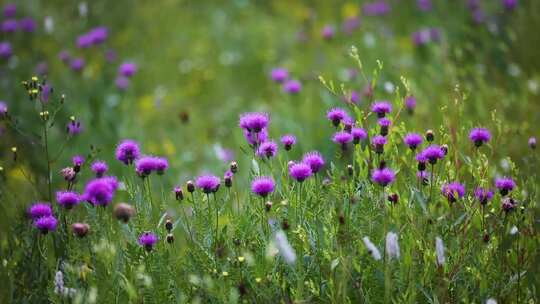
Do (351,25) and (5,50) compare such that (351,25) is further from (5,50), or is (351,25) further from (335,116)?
(335,116)

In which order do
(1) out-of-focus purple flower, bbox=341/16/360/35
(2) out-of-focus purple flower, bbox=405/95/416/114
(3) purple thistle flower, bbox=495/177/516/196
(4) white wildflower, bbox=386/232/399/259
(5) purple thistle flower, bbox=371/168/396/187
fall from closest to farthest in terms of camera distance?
(4) white wildflower, bbox=386/232/399/259, (5) purple thistle flower, bbox=371/168/396/187, (3) purple thistle flower, bbox=495/177/516/196, (2) out-of-focus purple flower, bbox=405/95/416/114, (1) out-of-focus purple flower, bbox=341/16/360/35

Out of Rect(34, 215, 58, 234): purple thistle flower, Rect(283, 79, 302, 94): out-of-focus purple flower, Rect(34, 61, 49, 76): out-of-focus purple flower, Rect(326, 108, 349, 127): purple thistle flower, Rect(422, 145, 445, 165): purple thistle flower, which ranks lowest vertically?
Rect(422, 145, 445, 165): purple thistle flower

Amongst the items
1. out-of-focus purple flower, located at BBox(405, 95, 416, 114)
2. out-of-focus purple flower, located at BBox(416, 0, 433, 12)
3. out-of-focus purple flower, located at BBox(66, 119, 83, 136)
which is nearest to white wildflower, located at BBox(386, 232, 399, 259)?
out-of-focus purple flower, located at BBox(66, 119, 83, 136)

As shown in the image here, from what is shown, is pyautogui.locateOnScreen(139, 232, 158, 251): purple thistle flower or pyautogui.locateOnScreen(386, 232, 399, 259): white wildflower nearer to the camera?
pyautogui.locateOnScreen(386, 232, 399, 259): white wildflower

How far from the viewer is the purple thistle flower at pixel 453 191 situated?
5.87 feet

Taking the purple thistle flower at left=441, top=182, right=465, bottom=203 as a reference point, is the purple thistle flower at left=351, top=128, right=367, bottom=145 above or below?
above

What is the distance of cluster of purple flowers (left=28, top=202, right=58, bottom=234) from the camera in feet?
6.01

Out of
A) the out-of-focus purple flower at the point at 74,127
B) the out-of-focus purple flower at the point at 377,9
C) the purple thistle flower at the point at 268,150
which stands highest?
A: the out-of-focus purple flower at the point at 377,9

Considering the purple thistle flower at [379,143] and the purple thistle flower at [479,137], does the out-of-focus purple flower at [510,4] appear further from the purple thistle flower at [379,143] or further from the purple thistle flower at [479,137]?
the purple thistle flower at [379,143]

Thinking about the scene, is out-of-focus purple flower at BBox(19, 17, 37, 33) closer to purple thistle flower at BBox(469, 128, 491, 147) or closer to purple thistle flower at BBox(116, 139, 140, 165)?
purple thistle flower at BBox(116, 139, 140, 165)

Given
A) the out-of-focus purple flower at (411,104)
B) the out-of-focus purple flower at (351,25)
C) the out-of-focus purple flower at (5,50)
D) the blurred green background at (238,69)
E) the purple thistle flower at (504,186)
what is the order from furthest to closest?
1. the out-of-focus purple flower at (351,25)
2. the out-of-focus purple flower at (5,50)
3. the blurred green background at (238,69)
4. the out-of-focus purple flower at (411,104)
5. the purple thistle flower at (504,186)

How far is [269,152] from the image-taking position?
1.93 m

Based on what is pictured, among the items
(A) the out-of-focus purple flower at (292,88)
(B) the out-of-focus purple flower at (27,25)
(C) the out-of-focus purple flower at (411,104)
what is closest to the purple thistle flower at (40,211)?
(C) the out-of-focus purple flower at (411,104)

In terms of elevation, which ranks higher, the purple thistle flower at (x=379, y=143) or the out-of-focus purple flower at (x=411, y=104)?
the out-of-focus purple flower at (x=411, y=104)
